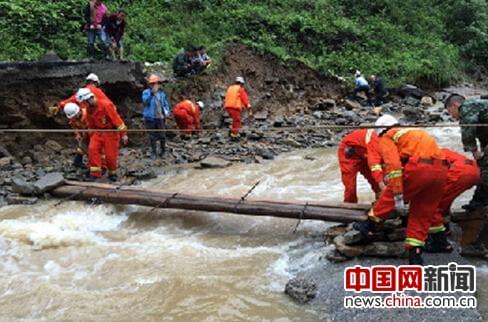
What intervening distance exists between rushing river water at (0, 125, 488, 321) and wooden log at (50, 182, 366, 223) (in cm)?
23

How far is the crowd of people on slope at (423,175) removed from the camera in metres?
4.80

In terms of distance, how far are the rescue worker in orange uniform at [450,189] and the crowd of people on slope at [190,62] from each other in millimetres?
9019

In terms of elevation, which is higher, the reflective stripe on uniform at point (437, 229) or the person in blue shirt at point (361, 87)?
the person in blue shirt at point (361, 87)

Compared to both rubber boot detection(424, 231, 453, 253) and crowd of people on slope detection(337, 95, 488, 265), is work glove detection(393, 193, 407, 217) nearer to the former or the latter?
crowd of people on slope detection(337, 95, 488, 265)

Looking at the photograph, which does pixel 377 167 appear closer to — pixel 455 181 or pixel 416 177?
pixel 416 177

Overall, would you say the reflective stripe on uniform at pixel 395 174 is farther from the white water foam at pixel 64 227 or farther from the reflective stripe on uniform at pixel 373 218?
the white water foam at pixel 64 227

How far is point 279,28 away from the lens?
749 inches

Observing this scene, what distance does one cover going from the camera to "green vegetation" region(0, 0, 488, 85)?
1381cm

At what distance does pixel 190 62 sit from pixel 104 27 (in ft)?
7.95

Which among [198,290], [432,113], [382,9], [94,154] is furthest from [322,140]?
[382,9]

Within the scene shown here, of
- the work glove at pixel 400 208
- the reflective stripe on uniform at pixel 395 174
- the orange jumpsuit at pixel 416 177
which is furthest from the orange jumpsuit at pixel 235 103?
the reflective stripe on uniform at pixel 395 174

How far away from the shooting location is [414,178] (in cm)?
477

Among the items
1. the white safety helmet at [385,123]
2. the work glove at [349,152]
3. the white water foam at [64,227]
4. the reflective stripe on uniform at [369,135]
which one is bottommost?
the white water foam at [64,227]

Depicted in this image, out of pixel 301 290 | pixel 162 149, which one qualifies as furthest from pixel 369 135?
pixel 162 149
